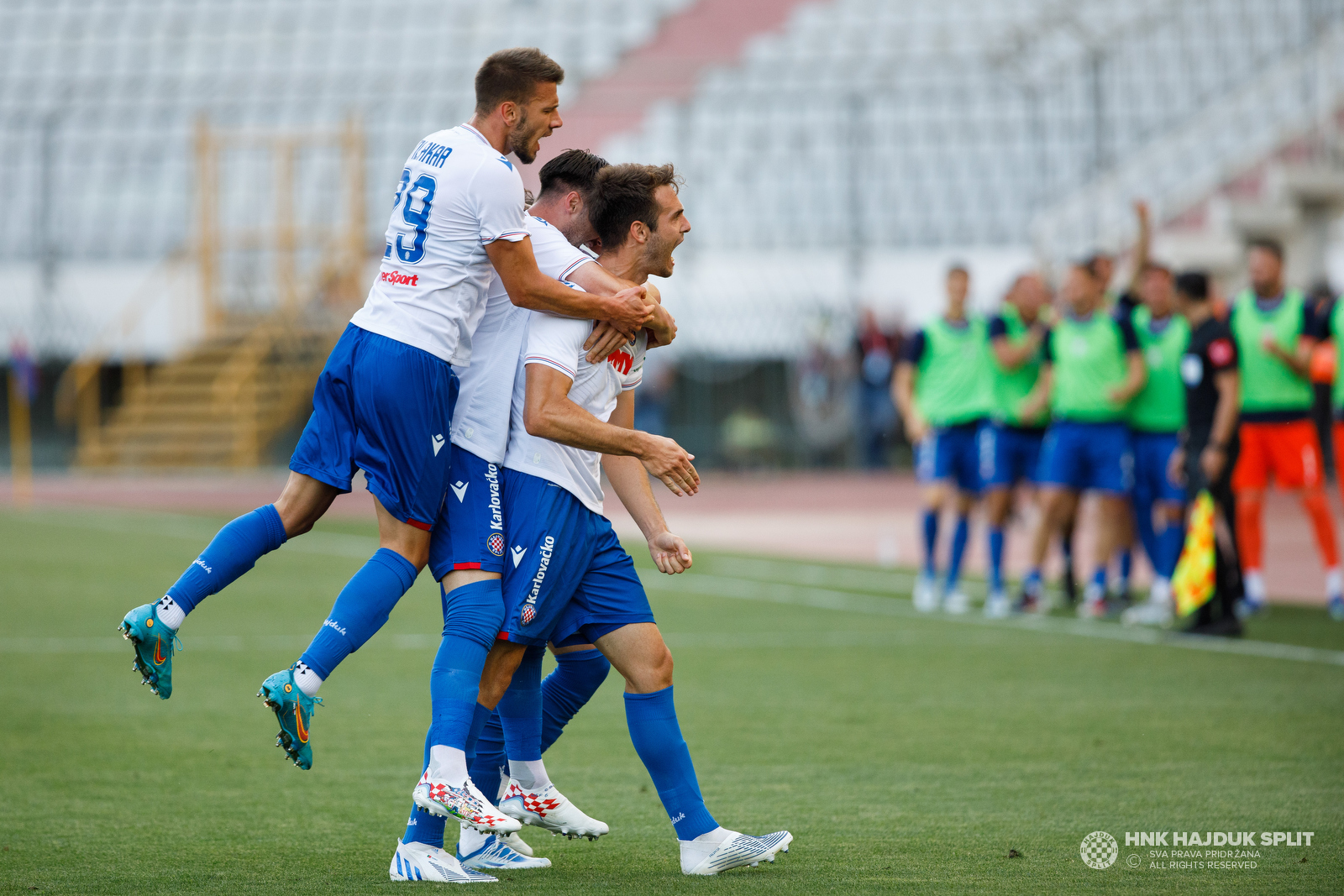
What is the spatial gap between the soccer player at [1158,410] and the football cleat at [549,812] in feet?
22.1

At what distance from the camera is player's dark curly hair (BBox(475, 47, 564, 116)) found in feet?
14.5

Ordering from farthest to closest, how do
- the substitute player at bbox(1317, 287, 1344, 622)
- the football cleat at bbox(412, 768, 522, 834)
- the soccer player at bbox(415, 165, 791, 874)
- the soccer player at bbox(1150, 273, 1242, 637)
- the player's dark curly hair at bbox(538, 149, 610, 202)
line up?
the substitute player at bbox(1317, 287, 1344, 622) → the soccer player at bbox(1150, 273, 1242, 637) → the player's dark curly hair at bbox(538, 149, 610, 202) → the soccer player at bbox(415, 165, 791, 874) → the football cleat at bbox(412, 768, 522, 834)

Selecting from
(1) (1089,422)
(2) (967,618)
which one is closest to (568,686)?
(2) (967,618)

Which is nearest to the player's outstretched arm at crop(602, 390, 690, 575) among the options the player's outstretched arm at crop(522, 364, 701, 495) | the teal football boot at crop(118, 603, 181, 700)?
the player's outstretched arm at crop(522, 364, 701, 495)

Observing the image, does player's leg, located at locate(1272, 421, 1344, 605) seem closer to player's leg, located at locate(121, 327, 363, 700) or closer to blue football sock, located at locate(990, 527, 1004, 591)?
blue football sock, located at locate(990, 527, 1004, 591)

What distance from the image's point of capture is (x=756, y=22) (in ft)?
107

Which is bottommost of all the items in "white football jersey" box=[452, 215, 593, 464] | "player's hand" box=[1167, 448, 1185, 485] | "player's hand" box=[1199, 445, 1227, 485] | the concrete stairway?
the concrete stairway

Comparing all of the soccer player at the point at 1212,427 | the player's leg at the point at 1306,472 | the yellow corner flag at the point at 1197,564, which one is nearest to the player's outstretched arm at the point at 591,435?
the yellow corner flag at the point at 1197,564

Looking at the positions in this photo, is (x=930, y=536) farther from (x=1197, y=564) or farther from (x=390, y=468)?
(x=390, y=468)

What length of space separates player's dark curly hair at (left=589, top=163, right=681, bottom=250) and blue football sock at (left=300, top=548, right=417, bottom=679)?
1.06 m

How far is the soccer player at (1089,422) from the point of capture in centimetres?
1030

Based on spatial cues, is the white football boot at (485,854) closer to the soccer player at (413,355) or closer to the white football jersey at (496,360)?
the soccer player at (413,355)

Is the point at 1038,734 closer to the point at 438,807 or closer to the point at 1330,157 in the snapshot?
the point at 438,807

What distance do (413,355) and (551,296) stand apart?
425 mm
